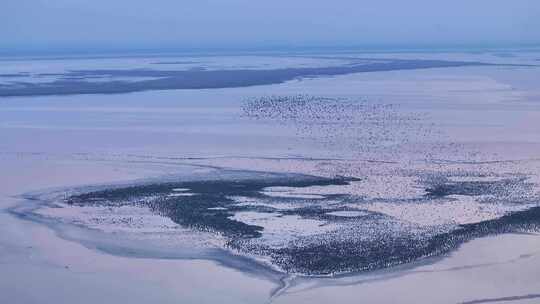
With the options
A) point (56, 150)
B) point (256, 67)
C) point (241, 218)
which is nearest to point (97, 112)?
point (56, 150)

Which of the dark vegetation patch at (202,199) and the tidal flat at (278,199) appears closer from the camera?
the tidal flat at (278,199)

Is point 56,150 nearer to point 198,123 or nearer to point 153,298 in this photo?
point 198,123

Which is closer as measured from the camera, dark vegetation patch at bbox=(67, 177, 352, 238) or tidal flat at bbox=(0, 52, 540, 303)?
tidal flat at bbox=(0, 52, 540, 303)

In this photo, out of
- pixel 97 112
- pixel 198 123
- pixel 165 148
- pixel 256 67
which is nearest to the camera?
pixel 165 148

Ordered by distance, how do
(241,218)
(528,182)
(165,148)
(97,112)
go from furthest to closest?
(97,112) < (165,148) < (528,182) < (241,218)

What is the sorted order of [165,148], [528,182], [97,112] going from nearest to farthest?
[528,182] < [165,148] < [97,112]

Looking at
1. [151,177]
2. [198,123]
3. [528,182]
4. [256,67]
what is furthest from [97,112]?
[256,67]

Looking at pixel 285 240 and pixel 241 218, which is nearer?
pixel 285 240

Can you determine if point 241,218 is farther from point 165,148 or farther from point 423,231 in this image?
point 165,148

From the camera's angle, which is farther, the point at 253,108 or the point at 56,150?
the point at 253,108
